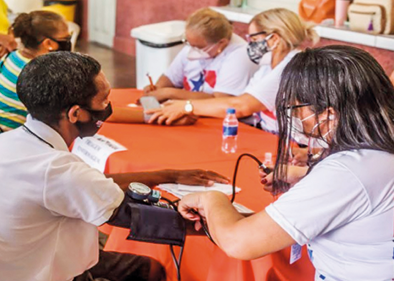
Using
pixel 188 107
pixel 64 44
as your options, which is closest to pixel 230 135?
pixel 188 107

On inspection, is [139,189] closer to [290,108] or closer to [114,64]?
Answer: [290,108]

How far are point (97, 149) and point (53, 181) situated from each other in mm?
924

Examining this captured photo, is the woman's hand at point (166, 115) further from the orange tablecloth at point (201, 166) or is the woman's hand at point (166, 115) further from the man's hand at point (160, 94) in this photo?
the man's hand at point (160, 94)

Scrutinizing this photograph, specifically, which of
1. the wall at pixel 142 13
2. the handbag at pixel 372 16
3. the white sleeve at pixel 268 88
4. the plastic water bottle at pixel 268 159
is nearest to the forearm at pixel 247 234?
the plastic water bottle at pixel 268 159

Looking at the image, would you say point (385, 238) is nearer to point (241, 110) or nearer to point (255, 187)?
point (255, 187)

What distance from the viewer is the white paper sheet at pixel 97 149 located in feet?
7.61

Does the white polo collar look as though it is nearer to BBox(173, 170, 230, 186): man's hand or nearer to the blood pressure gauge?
the blood pressure gauge

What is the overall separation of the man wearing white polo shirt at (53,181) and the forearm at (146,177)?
1.00 ft

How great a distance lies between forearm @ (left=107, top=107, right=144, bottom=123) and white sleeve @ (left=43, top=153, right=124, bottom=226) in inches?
46.0

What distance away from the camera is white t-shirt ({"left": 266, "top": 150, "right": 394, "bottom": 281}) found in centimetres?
125

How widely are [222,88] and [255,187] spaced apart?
134 centimetres

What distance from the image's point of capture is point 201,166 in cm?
223

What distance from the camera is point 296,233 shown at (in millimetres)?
1251

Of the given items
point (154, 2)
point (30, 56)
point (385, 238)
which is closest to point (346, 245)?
point (385, 238)
